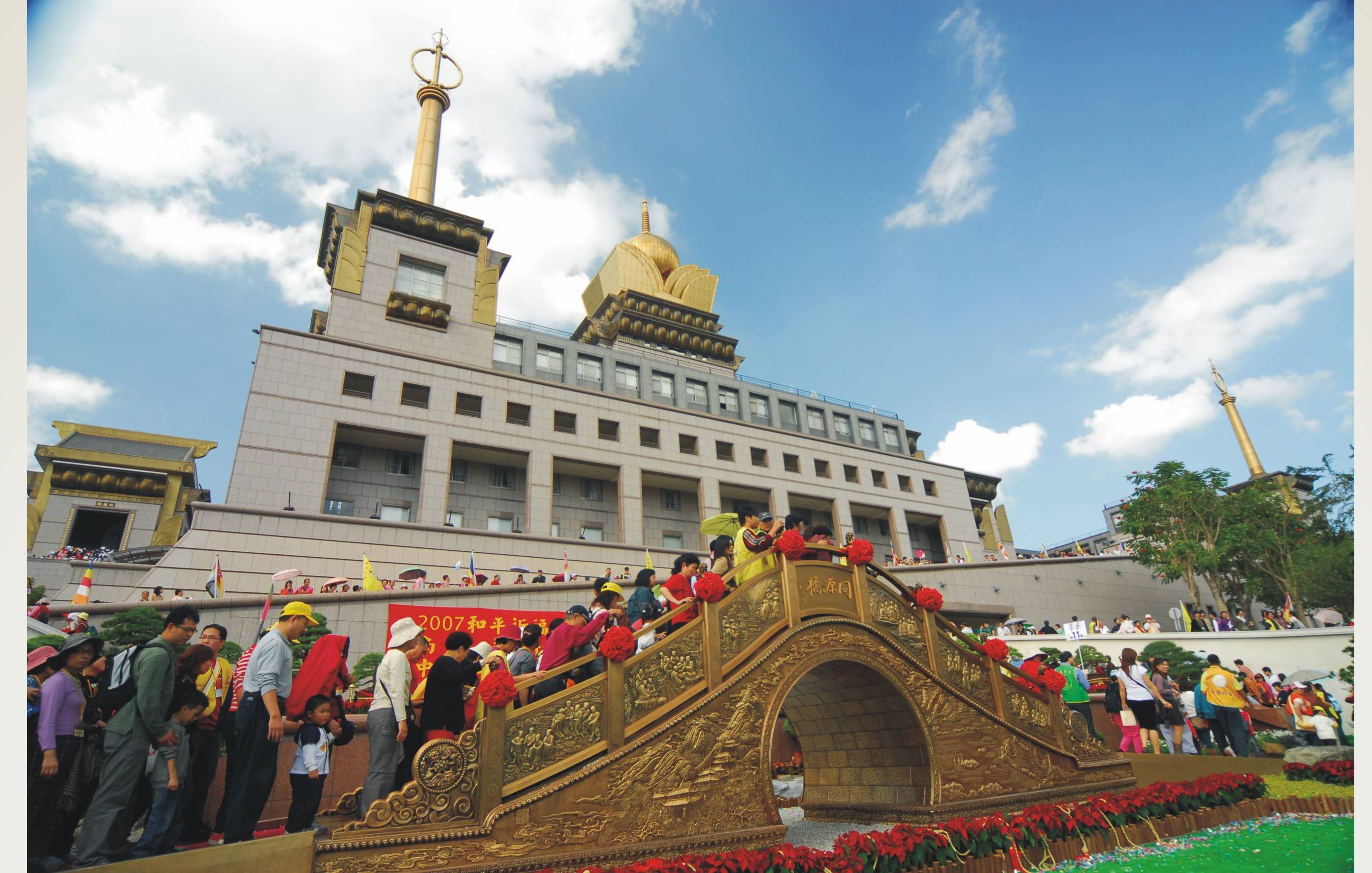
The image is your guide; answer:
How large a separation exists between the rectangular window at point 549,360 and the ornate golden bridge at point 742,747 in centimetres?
2645

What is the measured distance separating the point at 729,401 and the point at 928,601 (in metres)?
30.1

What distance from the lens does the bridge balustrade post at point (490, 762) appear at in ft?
16.8

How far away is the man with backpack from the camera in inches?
178

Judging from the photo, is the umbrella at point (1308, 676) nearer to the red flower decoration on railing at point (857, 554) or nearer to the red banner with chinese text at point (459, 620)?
→ the red flower decoration on railing at point (857, 554)

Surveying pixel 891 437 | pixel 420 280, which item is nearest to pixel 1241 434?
pixel 891 437

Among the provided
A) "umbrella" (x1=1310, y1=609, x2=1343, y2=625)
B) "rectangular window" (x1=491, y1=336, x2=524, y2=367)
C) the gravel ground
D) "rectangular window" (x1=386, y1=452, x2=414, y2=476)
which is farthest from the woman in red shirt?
"rectangular window" (x1=491, y1=336, x2=524, y2=367)

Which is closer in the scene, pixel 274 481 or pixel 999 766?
pixel 999 766

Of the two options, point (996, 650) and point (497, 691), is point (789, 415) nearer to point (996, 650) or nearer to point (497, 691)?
point (996, 650)

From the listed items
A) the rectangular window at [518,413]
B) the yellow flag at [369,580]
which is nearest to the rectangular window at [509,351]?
the rectangular window at [518,413]

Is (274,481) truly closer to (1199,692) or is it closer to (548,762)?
(548,762)

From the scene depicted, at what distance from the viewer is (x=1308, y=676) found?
16.1 m

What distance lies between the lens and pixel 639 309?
43.1 metres
